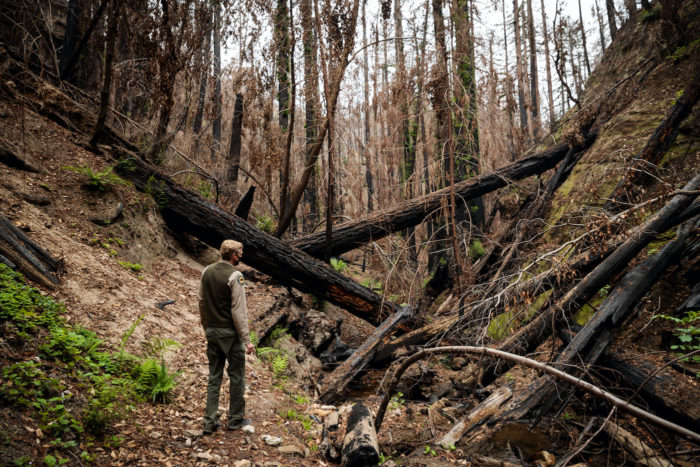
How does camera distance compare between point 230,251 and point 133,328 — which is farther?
point 133,328

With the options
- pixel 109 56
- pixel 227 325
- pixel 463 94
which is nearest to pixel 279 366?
pixel 227 325

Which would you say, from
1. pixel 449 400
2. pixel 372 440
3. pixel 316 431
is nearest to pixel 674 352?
pixel 449 400

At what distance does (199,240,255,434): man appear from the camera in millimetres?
3809

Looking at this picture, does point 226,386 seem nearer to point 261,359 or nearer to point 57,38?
point 261,359

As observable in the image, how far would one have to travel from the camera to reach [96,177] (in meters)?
6.05

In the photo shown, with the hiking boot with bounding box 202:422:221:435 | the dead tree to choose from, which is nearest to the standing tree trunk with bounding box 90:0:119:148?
the hiking boot with bounding box 202:422:221:435

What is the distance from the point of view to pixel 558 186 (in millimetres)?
8922

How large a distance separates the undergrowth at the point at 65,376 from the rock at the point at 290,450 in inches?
55.7

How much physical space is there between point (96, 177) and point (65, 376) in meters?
4.06

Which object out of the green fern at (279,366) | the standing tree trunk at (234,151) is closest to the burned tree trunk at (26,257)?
the green fern at (279,366)

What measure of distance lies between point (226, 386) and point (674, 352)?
585cm

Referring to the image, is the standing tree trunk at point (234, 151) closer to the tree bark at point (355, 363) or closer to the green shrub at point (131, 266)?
the green shrub at point (131, 266)

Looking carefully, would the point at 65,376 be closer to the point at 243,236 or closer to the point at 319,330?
the point at 243,236

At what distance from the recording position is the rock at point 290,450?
3.71m
